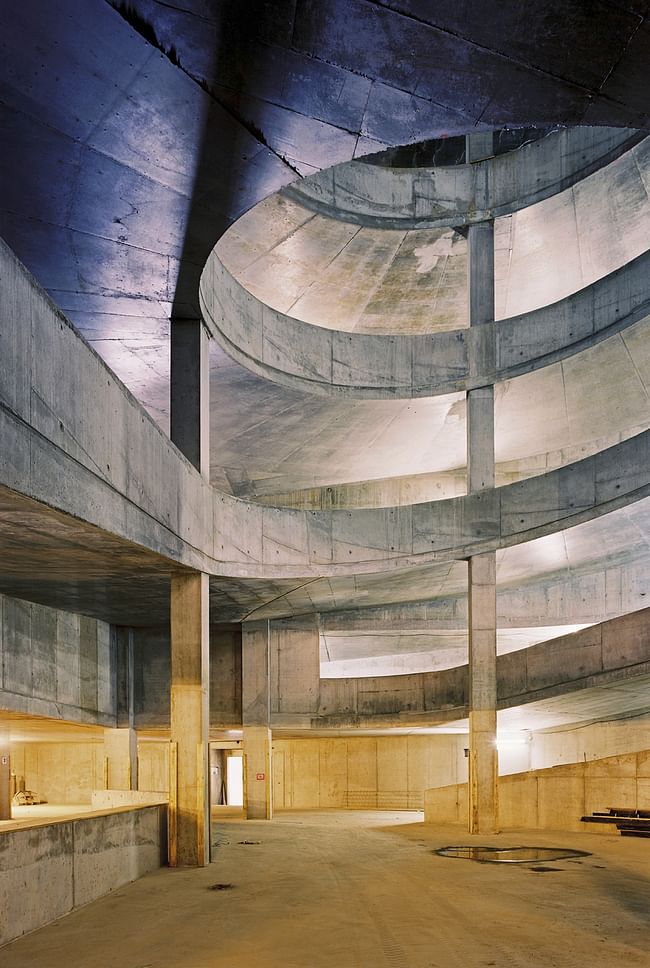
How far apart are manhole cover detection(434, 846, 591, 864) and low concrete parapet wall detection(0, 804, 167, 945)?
513cm

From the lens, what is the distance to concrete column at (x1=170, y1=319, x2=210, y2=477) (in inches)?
652

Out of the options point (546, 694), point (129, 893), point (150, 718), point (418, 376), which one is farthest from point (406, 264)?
point (129, 893)

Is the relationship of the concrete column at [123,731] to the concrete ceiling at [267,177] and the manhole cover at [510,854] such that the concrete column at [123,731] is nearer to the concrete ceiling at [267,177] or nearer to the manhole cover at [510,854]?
the concrete ceiling at [267,177]

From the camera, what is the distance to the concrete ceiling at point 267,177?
7625 millimetres

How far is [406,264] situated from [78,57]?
1646 centimetres

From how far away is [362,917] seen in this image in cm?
1000

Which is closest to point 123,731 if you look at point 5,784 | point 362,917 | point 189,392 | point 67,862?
point 5,784

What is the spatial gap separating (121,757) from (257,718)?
386cm

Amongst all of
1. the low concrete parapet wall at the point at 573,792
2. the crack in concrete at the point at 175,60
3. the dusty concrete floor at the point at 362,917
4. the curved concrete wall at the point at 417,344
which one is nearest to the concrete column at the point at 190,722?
the dusty concrete floor at the point at 362,917

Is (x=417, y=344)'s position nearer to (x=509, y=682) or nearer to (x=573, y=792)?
(x=509, y=682)

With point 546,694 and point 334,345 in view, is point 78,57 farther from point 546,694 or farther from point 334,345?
point 546,694

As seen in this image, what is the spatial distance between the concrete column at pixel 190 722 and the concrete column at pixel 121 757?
1091 centimetres

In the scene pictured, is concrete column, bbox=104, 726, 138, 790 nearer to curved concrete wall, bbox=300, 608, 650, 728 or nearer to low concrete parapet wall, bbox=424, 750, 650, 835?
curved concrete wall, bbox=300, 608, 650, 728

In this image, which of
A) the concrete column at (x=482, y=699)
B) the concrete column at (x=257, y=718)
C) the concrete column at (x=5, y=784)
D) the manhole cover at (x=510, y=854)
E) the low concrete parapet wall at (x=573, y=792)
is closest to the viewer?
the manhole cover at (x=510, y=854)
